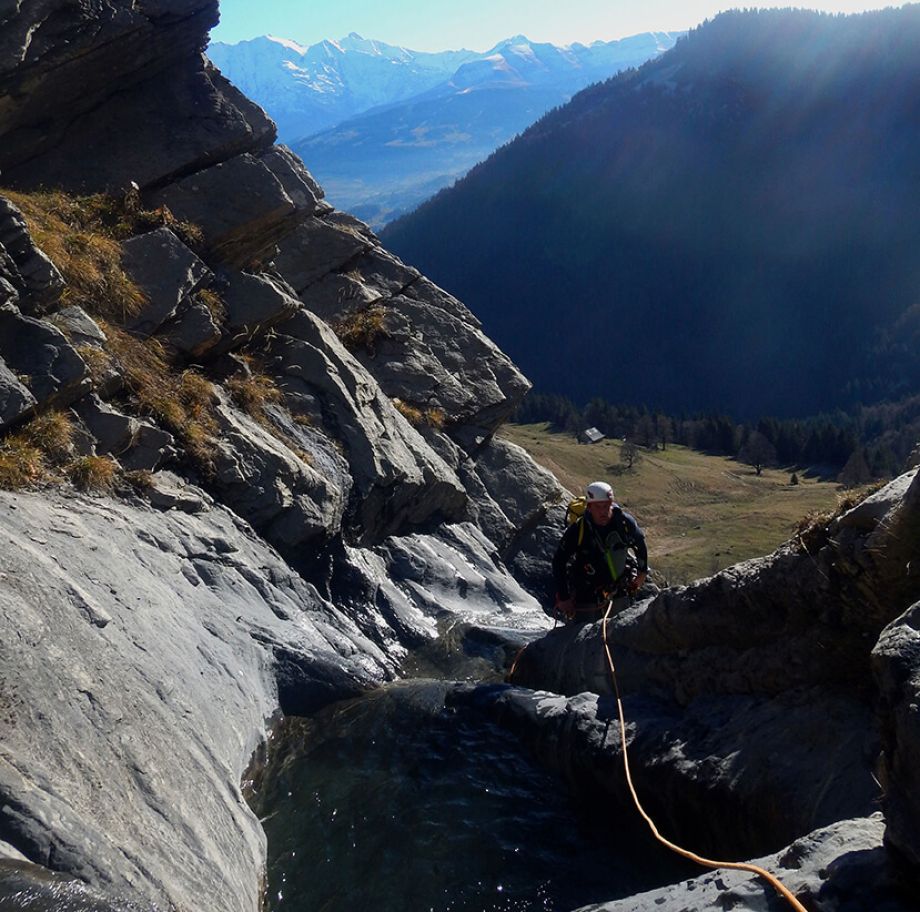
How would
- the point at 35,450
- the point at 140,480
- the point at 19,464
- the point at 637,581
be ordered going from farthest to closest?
the point at 637,581, the point at 140,480, the point at 35,450, the point at 19,464

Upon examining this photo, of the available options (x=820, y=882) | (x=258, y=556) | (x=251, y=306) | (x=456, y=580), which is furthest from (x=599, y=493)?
(x=251, y=306)

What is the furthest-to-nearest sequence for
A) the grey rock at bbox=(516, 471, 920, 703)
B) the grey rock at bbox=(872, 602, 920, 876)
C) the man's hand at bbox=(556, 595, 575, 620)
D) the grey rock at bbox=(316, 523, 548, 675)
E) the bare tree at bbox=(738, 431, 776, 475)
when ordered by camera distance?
the bare tree at bbox=(738, 431, 776, 475)
the grey rock at bbox=(316, 523, 548, 675)
the man's hand at bbox=(556, 595, 575, 620)
the grey rock at bbox=(516, 471, 920, 703)
the grey rock at bbox=(872, 602, 920, 876)

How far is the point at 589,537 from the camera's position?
15.5m

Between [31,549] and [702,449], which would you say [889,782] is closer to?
[31,549]

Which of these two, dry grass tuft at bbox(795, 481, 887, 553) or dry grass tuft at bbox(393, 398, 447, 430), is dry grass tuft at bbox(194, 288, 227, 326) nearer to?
dry grass tuft at bbox(393, 398, 447, 430)

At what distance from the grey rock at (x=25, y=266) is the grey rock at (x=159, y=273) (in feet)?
9.28

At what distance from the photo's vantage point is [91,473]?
45.1 feet

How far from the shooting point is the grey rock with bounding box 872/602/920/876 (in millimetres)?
6066

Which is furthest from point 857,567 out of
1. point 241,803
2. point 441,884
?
point 241,803

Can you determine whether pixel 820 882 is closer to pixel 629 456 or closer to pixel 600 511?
pixel 600 511

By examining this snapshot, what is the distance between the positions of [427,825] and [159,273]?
12937 millimetres

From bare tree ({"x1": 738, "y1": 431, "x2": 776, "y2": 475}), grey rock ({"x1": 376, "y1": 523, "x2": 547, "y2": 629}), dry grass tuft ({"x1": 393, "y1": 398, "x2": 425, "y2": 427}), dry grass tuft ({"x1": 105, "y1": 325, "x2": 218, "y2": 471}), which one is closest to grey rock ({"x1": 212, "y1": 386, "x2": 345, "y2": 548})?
dry grass tuft ({"x1": 105, "y1": 325, "x2": 218, "y2": 471})

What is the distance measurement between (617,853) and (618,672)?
11.2ft

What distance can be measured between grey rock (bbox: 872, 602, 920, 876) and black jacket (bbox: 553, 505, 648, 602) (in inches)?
335
